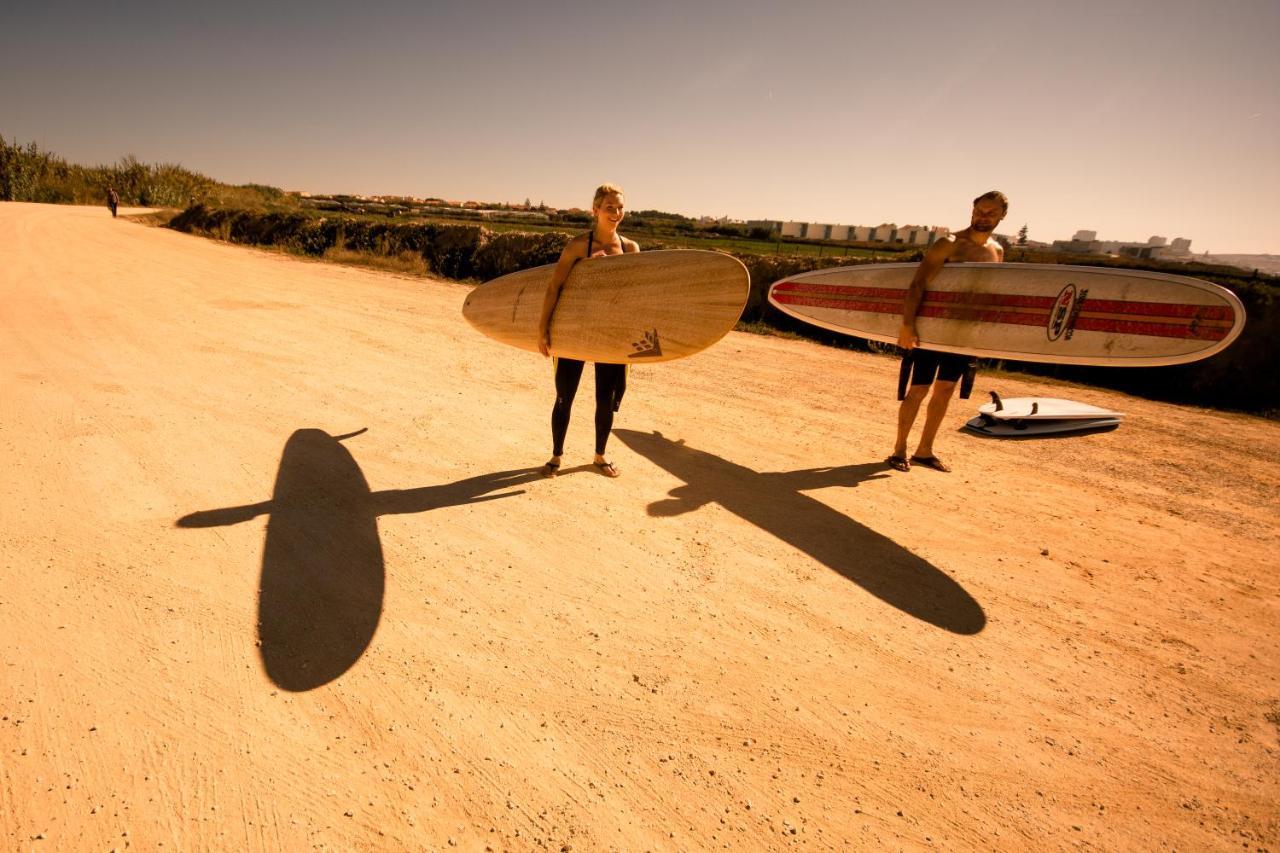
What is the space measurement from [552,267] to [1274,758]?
194 inches

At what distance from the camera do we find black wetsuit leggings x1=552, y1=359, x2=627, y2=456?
4043 mm

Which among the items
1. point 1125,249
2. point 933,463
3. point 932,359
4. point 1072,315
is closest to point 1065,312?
point 1072,315

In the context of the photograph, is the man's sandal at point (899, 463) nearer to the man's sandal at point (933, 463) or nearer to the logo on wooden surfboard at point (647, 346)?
the man's sandal at point (933, 463)

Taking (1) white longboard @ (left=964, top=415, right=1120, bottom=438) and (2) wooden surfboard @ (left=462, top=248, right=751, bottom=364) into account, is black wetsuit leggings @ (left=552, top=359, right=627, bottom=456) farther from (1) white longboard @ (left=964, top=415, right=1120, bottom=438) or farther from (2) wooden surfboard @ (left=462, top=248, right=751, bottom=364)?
(1) white longboard @ (left=964, top=415, right=1120, bottom=438)

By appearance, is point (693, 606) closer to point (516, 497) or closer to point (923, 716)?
point (923, 716)

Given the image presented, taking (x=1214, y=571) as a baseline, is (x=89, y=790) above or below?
below

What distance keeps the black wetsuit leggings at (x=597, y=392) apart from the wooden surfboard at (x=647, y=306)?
6.9 inches

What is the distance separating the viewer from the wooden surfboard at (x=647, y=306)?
367 centimetres

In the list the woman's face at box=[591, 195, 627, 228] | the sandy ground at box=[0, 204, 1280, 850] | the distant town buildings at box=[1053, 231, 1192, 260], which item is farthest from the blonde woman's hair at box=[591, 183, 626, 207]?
the distant town buildings at box=[1053, 231, 1192, 260]

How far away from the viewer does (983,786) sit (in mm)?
1982

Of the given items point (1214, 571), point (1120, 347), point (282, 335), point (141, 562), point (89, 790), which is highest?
point (1120, 347)

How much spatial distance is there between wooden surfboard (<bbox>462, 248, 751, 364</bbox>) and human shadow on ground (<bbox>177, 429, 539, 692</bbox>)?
1189 mm

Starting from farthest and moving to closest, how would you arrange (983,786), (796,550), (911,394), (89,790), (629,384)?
(629,384)
(911,394)
(796,550)
(983,786)
(89,790)

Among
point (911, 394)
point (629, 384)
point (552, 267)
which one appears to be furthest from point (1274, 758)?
point (629, 384)
